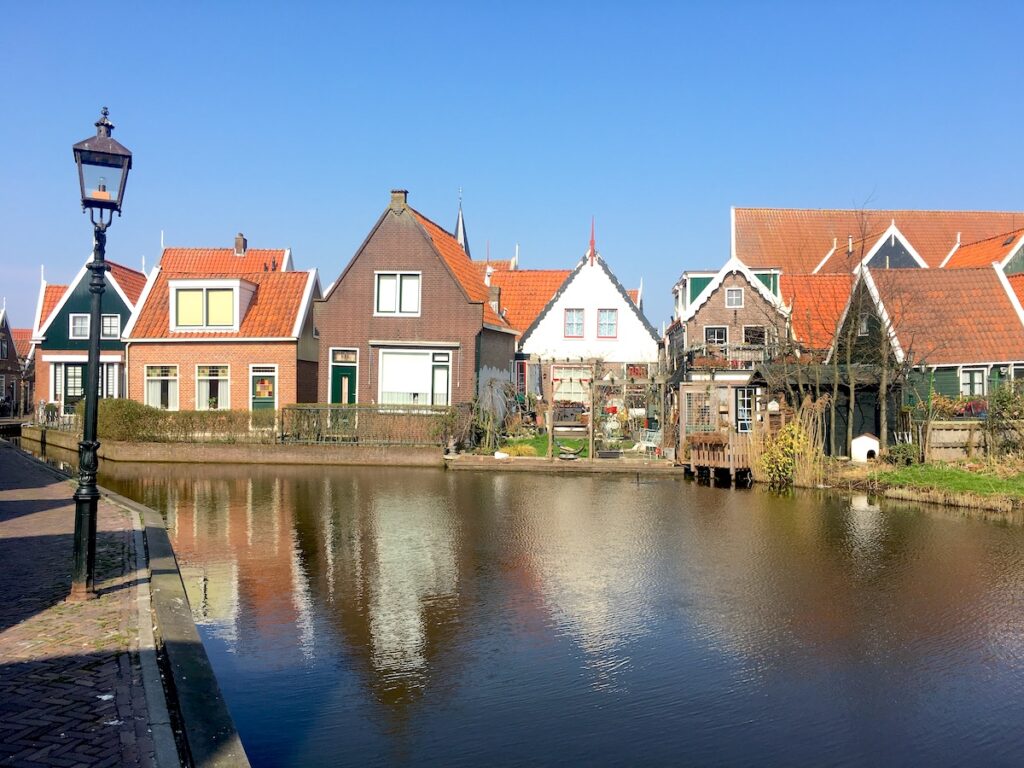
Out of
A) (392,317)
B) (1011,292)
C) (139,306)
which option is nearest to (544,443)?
(392,317)

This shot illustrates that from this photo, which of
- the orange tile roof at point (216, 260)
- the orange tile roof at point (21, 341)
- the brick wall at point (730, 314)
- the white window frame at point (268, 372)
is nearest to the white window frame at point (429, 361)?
the white window frame at point (268, 372)

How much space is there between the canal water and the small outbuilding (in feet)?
24.5

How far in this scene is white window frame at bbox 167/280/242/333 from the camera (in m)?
34.2

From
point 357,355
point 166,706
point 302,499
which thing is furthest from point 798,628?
Answer: point 357,355

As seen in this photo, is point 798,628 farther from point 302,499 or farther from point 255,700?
point 302,499

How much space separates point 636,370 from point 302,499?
22.5 metres

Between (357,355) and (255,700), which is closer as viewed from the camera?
(255,700)

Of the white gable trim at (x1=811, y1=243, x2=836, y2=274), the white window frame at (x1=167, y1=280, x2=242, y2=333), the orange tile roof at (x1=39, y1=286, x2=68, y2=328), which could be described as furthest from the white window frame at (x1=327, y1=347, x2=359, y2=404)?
the white gable trim at (x1=811, y1=243, x2=836, y2=274)

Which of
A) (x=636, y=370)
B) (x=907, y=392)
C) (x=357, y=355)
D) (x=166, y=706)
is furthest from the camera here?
(x=636, y=370)

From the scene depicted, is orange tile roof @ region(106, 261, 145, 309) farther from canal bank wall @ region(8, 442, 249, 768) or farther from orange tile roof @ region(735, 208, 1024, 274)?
canal bank wall @ region(8, 442, 249, 768)

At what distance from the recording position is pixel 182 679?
6977mm

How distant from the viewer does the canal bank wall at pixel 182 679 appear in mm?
5871

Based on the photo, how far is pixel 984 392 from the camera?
2770 centimetres

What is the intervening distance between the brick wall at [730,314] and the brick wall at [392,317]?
9399 mm
